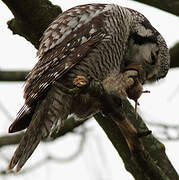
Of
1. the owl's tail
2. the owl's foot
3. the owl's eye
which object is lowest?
the owl's eye

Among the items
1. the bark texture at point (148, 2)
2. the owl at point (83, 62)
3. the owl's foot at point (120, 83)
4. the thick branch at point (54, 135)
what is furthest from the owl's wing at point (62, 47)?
the thick branch at point (54, 135)

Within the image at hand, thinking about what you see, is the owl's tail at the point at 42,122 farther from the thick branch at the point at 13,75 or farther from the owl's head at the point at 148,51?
the owl's head at the point at 148,51

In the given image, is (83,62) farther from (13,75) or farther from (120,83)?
(13,75)

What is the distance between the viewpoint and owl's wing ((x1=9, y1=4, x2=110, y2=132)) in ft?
10.1

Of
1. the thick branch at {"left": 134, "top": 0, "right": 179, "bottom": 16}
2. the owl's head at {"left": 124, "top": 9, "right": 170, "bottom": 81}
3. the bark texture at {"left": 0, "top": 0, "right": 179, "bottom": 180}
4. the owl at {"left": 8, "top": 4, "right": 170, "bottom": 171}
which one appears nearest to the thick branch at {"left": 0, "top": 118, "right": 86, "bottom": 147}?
the owl at {"left": 8, "top": 4, "right": 170, "bottom": 171}

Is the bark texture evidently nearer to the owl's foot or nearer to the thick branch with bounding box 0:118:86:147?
the owl's foot

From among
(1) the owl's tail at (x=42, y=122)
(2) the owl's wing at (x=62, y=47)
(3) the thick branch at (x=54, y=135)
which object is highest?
(2) the owl's wing at (x=62, y=47)

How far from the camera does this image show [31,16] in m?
3.36

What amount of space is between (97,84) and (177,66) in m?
1.80

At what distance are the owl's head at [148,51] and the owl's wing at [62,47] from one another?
0.36 metres

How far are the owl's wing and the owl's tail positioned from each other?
9 centimetres

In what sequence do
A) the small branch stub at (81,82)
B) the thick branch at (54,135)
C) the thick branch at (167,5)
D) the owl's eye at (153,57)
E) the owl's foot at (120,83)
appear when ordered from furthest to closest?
1. the thick branch at (54,135)
2. the owl's eye at (153,57)
3. the thick branch at (167,5)
4. the owl's foot at (120,83)
5. the small branch stub at (81,82)

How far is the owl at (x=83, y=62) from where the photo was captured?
3.05 meters

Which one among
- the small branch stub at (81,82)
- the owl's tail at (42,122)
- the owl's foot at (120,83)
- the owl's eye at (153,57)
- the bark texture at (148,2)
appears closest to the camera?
the small branch stub at (81,82)
